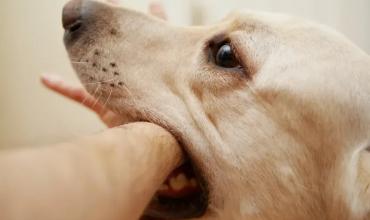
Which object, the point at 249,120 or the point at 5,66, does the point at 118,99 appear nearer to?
the point at 249,120

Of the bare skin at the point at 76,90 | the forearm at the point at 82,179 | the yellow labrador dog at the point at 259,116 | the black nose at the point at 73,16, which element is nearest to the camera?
the forearm at the point at 82,179

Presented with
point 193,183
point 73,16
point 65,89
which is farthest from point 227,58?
point 65,89

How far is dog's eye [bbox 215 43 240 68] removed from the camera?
1.06 metres

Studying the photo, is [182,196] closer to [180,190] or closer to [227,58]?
[180,190]

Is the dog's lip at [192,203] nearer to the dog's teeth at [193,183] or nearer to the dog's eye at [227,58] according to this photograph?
the dog's teeth at [193,183]

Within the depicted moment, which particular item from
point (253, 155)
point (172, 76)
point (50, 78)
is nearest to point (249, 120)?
point (253, 155)

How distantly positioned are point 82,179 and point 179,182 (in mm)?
552

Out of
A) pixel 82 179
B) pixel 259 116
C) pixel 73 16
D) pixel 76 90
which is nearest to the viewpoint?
pixel 82 179

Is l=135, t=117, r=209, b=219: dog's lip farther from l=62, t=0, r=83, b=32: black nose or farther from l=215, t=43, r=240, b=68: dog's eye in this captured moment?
l=62, t=0, r=83, b=32: black nose

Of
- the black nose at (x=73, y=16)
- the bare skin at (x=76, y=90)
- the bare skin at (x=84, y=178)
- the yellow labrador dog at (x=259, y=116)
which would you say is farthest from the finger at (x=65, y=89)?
the bare skin at (x=84, y=178)

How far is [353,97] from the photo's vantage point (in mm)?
966

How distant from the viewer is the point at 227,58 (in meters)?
1.07

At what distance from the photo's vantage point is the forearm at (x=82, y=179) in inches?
17.4

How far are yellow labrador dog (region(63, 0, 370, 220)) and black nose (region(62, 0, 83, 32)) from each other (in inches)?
4.0
